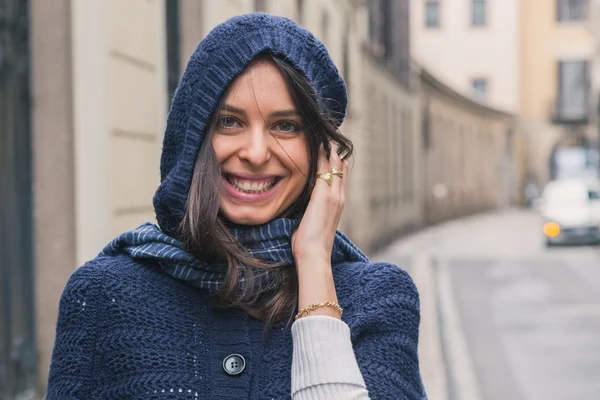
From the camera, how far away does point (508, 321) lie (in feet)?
38.7

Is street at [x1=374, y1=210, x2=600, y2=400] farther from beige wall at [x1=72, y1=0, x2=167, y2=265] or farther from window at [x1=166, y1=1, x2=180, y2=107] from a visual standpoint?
window at [x1=166, y1=1, x2=180, y2=107]

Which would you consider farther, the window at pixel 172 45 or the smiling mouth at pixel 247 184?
the window at pixel 172 45

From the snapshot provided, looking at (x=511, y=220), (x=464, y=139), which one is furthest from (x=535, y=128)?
(x=511, y=220)

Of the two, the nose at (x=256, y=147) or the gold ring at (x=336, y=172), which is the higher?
the nose at (x=256, y=147)

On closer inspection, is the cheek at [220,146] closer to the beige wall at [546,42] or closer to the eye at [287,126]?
the eye at [287,126]

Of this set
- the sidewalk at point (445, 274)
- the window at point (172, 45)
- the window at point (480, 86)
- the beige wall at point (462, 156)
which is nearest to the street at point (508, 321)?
the sidewalk at point (445, 274)

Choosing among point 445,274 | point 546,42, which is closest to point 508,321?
point 445,274

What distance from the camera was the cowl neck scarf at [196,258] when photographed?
6.32 feet

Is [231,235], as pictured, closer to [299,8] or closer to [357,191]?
[299,8]

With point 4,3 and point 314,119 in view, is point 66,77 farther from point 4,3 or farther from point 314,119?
point 314,119

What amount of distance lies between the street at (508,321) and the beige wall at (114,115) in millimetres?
2809

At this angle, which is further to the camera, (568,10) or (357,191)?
(568,10)

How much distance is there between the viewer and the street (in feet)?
27.4

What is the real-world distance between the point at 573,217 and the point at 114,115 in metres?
18.1
